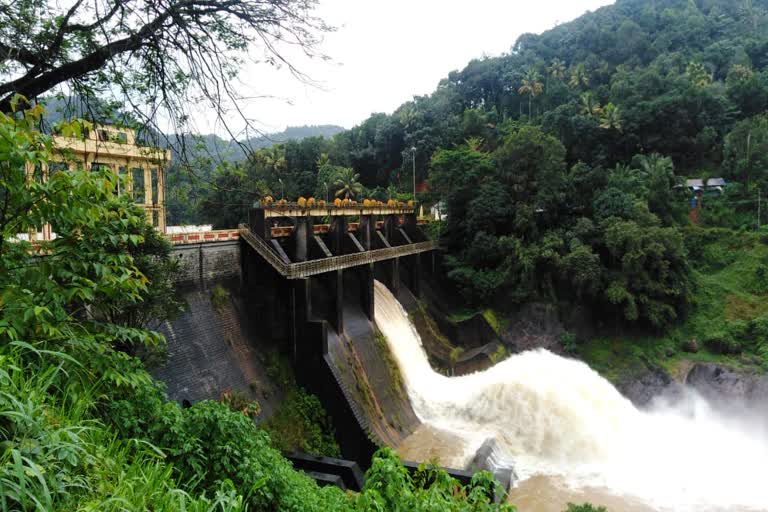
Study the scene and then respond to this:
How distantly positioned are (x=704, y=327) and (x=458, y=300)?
1000cm

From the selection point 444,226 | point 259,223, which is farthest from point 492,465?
point 444,226

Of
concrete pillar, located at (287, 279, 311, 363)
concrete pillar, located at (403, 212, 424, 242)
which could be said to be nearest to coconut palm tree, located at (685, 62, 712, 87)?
concrete pillar, located at (403, 212, 424, 242)

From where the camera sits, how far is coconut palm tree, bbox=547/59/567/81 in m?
48.0

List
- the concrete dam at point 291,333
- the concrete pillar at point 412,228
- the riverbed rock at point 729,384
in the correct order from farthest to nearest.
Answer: the concrete pillar at point 412,228
the riverbed rock at point 729,384
the concrete dam at point 291,333

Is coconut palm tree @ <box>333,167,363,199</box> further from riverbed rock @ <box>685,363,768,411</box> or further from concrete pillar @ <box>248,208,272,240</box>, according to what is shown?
riverbed rock @ <box>685,363,768,411</box>

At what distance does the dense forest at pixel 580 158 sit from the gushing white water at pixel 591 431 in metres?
4.91

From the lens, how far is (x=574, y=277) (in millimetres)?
20562

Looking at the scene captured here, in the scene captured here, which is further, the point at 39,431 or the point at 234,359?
the point at 234,359

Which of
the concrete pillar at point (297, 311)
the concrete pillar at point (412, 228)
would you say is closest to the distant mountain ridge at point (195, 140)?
the concrete pillar at point (297, 311)

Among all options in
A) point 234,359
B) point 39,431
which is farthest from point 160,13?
point 234,359

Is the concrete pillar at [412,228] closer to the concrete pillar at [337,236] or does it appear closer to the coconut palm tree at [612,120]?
the concrete pillar at [337,236]

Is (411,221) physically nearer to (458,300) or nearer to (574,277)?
(458,300)

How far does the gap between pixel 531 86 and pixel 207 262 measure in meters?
42.0

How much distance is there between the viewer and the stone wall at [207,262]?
1198 centimetres
